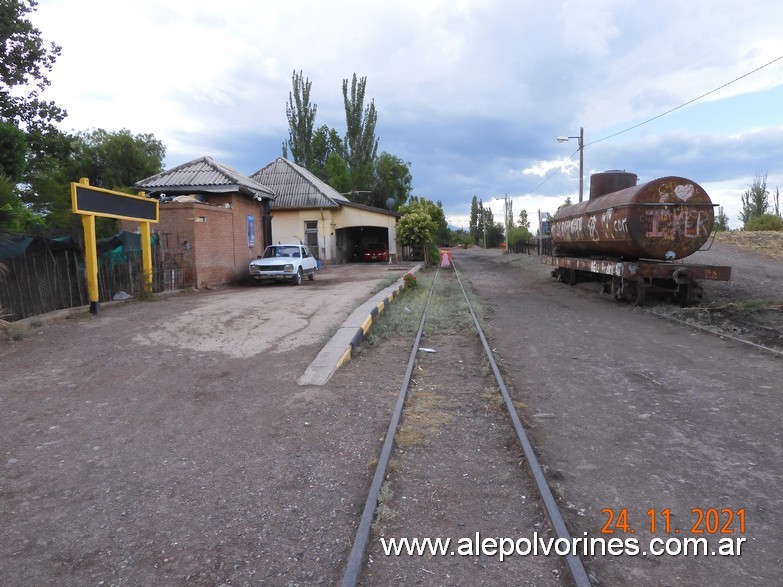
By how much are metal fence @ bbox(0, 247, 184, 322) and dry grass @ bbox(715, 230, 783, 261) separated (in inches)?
1031

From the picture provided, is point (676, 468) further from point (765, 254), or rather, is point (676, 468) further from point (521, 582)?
point (765, 254)

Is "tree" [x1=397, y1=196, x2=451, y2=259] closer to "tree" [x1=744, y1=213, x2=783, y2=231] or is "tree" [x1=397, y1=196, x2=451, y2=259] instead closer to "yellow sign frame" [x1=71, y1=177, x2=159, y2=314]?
"tree" [x1=744, y1=213, x2=783, y2=231]

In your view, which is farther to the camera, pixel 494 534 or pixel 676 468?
pixel 676 468

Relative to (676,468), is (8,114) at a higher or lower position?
higher

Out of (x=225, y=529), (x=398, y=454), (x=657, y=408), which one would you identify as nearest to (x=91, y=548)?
(x=225, y=529)

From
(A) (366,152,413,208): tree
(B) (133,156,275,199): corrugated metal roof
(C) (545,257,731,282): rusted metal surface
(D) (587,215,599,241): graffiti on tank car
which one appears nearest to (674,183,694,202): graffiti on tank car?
(C) (545,257,731,282): rusted metal surface

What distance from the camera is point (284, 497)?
3.57 metres

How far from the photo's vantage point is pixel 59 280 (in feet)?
34.5

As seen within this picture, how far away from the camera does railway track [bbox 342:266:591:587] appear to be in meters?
2.75

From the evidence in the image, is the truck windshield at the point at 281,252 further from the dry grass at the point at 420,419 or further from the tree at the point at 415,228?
the tree at the point at 415,228

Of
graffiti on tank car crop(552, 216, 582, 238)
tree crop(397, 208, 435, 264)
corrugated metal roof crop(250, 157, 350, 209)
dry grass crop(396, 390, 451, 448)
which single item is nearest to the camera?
dry grass crop(396, 390, 451, 448)

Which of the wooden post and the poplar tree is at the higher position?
the poplar tree

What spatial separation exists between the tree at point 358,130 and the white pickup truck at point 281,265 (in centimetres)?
3386

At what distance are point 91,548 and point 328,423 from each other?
7.51 feet
